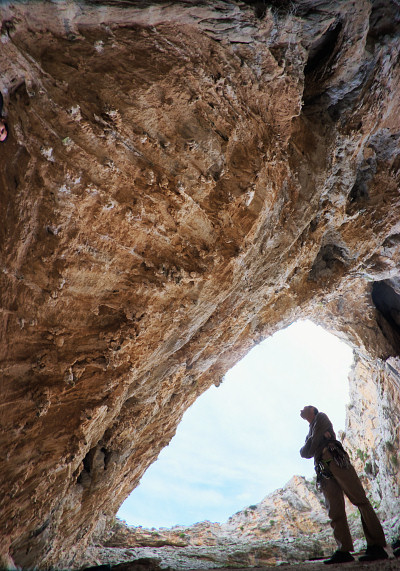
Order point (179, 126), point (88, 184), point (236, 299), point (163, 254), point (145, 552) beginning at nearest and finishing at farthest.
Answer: point (88, 184), point (179, 126), point (163, 254), point (236, 299), point (145, 552)

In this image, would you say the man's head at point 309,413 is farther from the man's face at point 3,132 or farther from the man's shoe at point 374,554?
the man's face at point 3,132

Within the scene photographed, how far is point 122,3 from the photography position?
2.60 meters

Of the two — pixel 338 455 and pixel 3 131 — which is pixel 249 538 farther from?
pixel 3 131

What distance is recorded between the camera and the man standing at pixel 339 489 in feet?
14.5

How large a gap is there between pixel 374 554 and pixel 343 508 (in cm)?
69

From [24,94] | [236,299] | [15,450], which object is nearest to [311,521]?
[236,299]

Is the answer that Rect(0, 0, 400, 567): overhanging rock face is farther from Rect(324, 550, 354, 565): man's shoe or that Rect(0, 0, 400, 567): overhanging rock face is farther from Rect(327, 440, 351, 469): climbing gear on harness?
Rect(324, 550, 354, 565): man's shoe

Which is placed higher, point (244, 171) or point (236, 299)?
point (244, 171)

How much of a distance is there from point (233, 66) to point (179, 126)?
86cm

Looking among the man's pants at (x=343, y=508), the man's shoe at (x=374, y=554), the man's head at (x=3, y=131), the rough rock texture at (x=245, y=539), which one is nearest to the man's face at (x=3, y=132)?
the man's head at (x=3, y=131)

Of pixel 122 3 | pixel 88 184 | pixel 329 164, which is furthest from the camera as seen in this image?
pixel 329 164

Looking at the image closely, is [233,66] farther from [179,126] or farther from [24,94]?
[24,94]

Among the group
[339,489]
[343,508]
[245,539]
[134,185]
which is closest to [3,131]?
[134,185]

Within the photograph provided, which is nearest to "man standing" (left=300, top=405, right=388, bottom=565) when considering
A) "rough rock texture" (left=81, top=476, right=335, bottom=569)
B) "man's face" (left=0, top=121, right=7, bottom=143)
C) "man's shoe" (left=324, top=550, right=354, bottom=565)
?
"man's shoe" (left=324, top=550, right=354, bottom=565)
